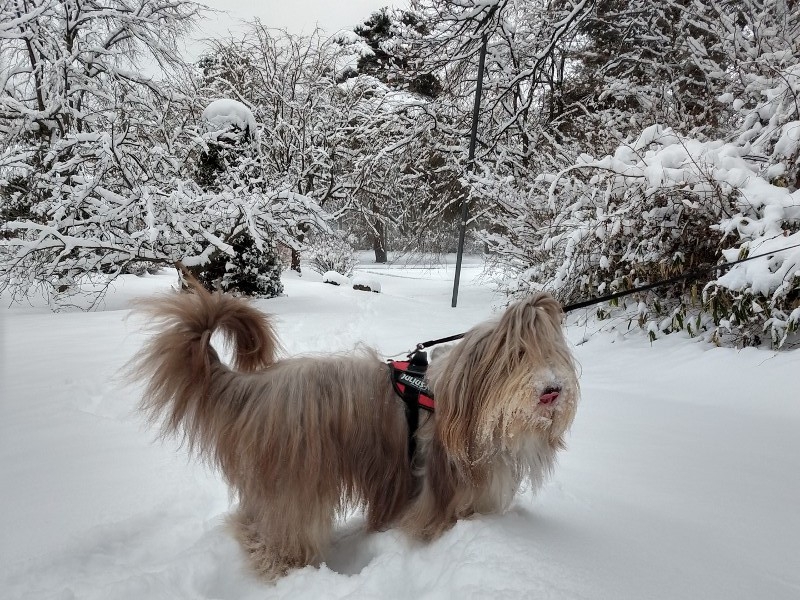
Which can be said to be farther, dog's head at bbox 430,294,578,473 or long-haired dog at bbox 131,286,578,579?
long-haired dog at bbox 131,286,578,579

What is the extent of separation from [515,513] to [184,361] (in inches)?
60.2

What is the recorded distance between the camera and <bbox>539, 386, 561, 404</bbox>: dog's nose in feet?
5.84

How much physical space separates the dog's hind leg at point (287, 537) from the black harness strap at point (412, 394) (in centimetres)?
46

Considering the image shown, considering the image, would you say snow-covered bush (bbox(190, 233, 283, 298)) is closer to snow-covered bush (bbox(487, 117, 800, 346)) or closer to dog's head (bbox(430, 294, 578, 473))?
snow-covered bush (bbox(487, 117, 800, 346))

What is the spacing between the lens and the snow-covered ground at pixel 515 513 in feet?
5.49

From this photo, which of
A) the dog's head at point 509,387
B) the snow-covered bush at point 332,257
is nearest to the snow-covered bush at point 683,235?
the dog's head at point 509,387

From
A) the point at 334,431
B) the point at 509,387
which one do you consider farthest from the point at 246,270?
the point at 509,387

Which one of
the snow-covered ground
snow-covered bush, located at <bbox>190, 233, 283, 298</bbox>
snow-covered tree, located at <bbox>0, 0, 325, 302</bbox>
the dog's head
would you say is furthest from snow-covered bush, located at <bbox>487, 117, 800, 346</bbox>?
snow-covered bush, located at <bbox>190, 233, 283, 298</bbox>

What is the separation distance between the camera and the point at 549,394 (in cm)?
178

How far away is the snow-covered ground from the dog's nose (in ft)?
1.73

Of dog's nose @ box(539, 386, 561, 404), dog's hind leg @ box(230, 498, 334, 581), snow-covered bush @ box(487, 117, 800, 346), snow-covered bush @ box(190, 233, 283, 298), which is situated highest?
snow-covered bush @ box(487, 117, 800, 346)

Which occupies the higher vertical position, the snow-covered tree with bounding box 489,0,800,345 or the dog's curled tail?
the snow-covered tree with bounding box 489,0,800,345

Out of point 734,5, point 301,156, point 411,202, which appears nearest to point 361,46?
point 301,156

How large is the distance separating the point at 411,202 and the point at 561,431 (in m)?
14.5
